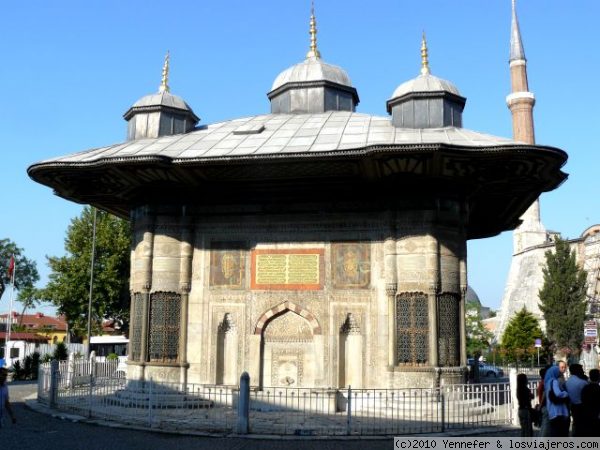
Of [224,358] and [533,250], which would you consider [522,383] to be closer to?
[224,358]

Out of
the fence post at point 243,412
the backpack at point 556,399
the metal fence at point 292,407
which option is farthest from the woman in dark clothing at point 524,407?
the fence post at point 243,412

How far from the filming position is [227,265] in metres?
14.7

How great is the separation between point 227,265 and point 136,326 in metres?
2.72

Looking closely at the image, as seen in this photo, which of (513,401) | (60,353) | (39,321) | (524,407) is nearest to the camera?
(524,407)

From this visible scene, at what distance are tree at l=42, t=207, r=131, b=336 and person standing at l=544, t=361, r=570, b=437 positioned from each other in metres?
30.5

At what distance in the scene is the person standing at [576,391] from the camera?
7.25m

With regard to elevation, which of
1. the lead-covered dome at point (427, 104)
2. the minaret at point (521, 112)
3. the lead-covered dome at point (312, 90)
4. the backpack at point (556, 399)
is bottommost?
the backpack at point (556, 399)

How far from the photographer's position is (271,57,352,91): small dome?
761 inches

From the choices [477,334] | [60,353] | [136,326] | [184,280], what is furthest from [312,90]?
[477,334]

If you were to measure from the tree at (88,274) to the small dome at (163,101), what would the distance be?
19.8m

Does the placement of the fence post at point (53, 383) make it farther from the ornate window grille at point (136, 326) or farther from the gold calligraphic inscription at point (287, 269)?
the gold calligraphic inscription at point (287, 269)

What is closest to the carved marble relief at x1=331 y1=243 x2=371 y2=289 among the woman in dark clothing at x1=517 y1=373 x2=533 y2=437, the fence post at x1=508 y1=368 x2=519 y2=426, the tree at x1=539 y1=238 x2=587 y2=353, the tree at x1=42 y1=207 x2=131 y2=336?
the fence post at x1=508 y1=368 x2=519 y2=426

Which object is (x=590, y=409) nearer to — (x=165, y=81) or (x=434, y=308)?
(x=434, y=308)

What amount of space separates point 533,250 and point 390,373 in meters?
56.7
